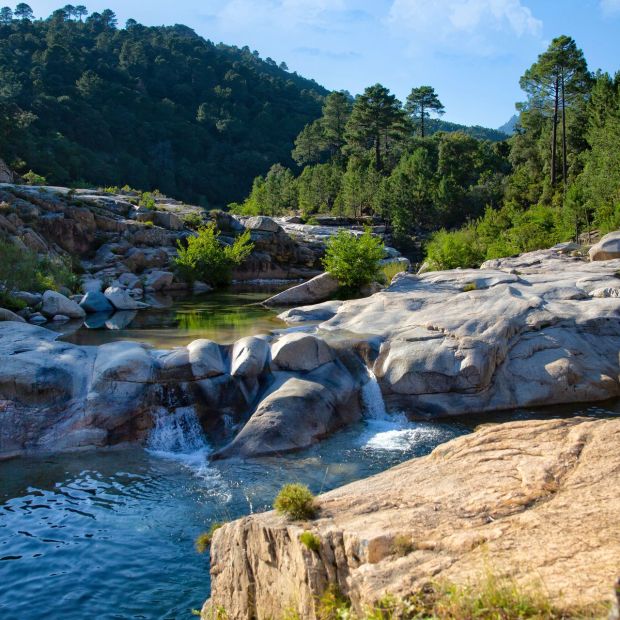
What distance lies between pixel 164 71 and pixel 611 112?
8558cm

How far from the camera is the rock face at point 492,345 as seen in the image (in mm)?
14586

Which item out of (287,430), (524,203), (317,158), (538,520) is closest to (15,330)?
(287,430)

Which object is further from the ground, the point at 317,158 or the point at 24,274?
the point at 317,158

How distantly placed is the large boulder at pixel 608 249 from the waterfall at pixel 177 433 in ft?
57.4

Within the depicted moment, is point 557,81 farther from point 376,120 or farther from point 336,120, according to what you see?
point 336,120

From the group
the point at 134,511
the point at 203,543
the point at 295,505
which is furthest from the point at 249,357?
the point at 295,505

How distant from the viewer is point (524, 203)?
56.1 metres

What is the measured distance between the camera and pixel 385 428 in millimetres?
13664

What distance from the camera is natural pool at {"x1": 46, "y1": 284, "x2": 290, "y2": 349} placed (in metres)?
18.2

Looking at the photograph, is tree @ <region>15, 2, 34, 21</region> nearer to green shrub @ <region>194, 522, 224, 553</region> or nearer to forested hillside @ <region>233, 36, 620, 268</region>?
forested hillside @ <region>233, 36, 620, 268</region>

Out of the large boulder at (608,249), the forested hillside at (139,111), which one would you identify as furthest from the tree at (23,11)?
the large boulder at (608,249)

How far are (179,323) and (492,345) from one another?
36.5 feet

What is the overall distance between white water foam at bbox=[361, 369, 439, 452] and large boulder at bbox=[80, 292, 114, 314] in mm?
14468

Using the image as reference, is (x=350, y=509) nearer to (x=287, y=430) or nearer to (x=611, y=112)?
(x=287, y=430)
